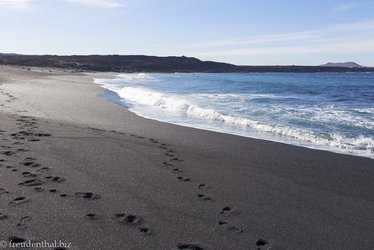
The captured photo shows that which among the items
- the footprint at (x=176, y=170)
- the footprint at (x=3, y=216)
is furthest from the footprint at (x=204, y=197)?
the footprint at (x=3, y=216)

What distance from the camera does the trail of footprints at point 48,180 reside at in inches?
165

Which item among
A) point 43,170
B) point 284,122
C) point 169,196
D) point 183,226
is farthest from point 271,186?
point 284,122

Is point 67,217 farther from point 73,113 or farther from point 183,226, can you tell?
point 73,113

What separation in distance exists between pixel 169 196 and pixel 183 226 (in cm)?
99

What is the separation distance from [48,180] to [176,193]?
1.84 m

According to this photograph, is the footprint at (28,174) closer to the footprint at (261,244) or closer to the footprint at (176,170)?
the footprint at (176,170)

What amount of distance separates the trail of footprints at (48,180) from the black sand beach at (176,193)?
0.5 inches

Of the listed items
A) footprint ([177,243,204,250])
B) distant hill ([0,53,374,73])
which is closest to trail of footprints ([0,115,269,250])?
footprint ([177,243,204,250])

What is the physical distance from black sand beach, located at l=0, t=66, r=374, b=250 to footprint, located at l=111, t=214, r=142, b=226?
0.04 feet

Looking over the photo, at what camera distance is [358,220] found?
4801mm

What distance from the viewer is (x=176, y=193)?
5.43 meters

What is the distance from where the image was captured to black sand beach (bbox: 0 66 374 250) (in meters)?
4.08

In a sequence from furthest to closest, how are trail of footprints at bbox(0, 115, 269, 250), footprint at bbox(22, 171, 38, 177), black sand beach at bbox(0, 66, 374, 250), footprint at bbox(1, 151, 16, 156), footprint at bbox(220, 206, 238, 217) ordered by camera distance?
footprint at bbox(1, 151, 16, 156) < footprint at bbox(22, 171, 38, 177) < footprint at bbox(220, 206, 238, 217) < trail of footprints at bbox(0, 115, 269, 250) < black sand beach at bbox(0, 66, 374, 250)

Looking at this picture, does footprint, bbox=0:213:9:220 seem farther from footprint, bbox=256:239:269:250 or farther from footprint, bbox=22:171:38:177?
footprint, bbox=256:239:269:250
